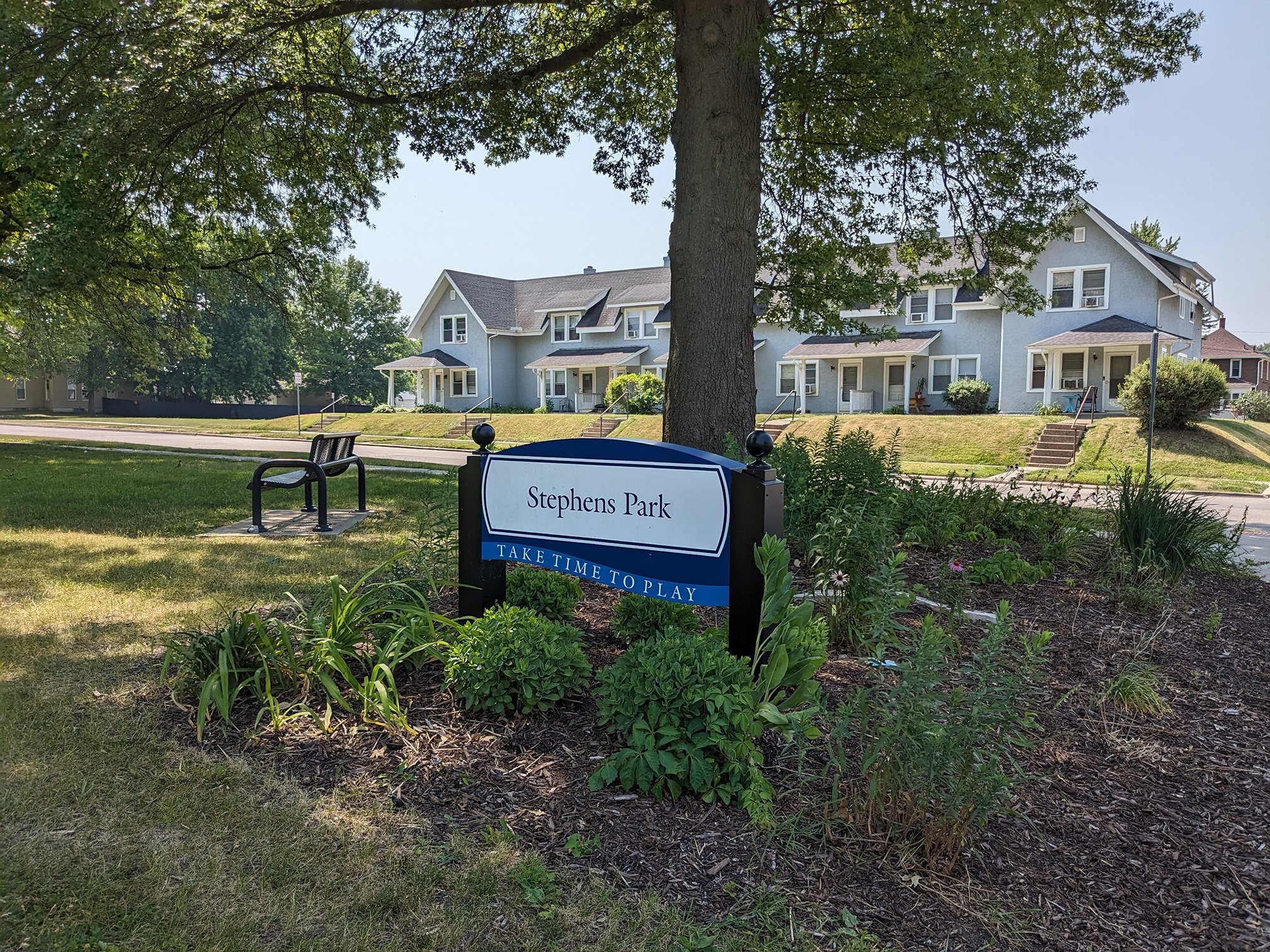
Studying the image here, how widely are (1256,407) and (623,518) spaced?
151 ft

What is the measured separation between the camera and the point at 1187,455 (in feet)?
68.1

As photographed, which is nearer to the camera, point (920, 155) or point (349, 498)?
point (920, 155)

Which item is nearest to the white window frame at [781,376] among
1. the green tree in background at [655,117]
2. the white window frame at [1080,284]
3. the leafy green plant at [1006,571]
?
the white window frame at [1080,284]

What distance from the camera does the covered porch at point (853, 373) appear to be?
3491 cm

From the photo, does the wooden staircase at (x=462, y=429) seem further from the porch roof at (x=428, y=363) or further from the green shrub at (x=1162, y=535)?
the green shrub at (x=1162, y=535)

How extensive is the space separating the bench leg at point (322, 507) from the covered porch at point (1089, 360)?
27.9 m

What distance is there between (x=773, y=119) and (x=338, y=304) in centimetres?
1008

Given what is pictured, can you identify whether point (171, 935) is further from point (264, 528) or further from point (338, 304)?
point (338, 304)

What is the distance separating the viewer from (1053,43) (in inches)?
410

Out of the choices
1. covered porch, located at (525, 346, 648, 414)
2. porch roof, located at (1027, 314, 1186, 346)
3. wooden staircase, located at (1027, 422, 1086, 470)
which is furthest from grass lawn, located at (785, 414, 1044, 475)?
covered porch, located at (525, 346, 648, 414)

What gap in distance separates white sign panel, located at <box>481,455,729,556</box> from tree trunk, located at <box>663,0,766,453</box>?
3.33 m

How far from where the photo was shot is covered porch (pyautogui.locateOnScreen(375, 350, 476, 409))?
45844mm

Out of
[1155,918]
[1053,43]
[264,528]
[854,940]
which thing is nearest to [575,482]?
[854,940]

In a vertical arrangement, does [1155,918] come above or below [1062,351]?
below
